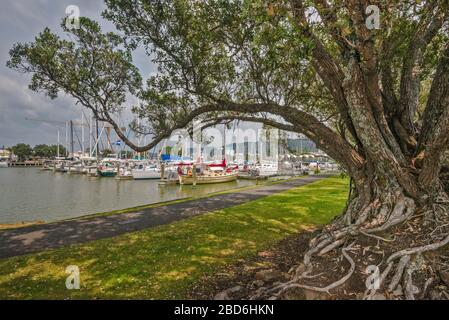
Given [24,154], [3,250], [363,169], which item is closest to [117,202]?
[3,250]

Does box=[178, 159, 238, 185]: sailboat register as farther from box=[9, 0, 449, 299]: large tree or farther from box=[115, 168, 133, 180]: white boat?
box=[9, 0, 449, 299]: large tree

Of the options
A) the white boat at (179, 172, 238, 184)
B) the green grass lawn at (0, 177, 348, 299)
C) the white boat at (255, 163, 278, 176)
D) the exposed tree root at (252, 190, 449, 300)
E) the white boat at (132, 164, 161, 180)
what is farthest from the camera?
the white boat at (132, 164, 161, 180)

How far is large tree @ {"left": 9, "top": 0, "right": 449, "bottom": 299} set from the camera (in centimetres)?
481

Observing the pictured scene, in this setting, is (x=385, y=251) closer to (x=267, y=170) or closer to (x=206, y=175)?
(x=206, y=175)

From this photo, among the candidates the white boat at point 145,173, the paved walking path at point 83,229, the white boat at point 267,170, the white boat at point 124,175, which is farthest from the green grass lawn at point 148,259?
the white boat at point 124,175

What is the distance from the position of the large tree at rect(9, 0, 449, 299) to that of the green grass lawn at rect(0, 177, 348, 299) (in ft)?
6.68

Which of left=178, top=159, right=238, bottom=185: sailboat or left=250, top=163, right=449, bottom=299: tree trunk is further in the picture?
left=178, top=159, right=238, bottom=185: sailboat

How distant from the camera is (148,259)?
629cm

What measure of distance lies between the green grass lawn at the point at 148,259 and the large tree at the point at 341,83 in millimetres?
2037

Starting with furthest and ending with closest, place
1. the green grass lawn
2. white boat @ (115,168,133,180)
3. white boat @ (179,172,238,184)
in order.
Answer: white boat @ (115,168,133,180), white boat @ (179,172,238,184), the green grass lawn

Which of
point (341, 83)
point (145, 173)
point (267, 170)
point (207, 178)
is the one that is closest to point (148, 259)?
point (341, 83)

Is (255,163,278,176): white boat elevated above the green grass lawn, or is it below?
above

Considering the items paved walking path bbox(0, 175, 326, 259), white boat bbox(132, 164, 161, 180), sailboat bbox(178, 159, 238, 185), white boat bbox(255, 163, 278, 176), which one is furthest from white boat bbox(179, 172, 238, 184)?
paved walking path bbox(0, 175, 326, 259)

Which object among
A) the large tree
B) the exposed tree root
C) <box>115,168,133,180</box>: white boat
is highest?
the large tree
